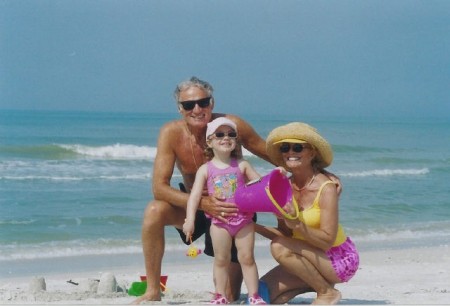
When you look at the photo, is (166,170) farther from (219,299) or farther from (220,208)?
(219,299)

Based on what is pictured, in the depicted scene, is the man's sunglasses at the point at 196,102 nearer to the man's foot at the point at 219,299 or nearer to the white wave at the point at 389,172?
the man's foot at the point at 219,299

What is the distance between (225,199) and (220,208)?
69 millimetres

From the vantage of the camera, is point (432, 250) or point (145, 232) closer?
point (145, 232)

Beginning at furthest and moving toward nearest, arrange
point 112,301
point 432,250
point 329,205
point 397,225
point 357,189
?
point 357,189
point 397,225
point 432,250
point 112,301
point 329,205

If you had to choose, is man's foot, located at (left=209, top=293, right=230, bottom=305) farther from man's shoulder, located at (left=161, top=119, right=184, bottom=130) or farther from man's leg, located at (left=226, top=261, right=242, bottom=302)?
man's shoulder, located at (left=161, top=119, right=184, bottom=130)

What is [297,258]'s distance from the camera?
4961mm

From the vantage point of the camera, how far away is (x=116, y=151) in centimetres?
2644

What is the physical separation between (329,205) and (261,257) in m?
4.03

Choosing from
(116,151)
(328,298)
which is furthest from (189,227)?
(116,151)

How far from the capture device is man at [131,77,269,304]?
526cm

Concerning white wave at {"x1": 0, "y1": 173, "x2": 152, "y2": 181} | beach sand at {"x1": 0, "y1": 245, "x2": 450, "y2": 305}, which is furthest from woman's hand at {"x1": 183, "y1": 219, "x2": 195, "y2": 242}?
white wave at {"x1": 0, "y1": 173, "x2": 152, "y2": 181}

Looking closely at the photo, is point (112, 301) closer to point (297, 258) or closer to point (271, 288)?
point (271, 288)

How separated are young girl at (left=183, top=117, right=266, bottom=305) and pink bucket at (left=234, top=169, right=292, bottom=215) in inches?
5.9

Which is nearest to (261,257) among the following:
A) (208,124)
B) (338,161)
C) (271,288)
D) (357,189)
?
(271,288)
